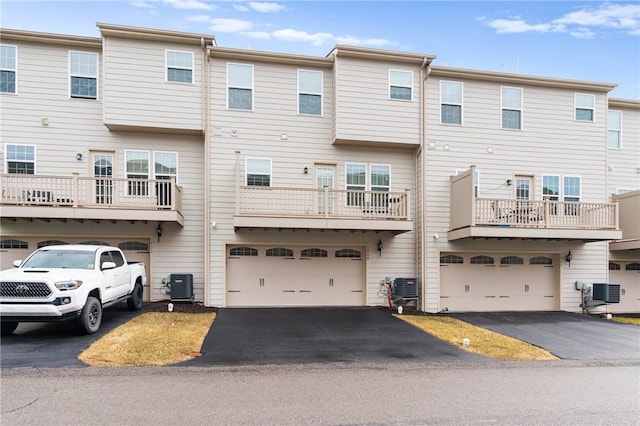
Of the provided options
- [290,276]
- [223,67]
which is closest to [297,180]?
[290,276]

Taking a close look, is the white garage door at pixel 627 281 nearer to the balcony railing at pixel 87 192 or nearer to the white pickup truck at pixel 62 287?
the balcony railing at pixel 87 192

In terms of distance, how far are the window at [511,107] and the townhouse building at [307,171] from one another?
0.18 ft

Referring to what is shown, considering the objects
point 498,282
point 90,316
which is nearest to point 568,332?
point 498,282

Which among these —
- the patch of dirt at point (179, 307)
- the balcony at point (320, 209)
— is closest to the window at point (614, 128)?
the balcony at point (320, 209)

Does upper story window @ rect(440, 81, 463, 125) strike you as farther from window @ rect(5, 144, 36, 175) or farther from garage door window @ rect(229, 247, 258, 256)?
window @ rect(5, 144, 36, 175)

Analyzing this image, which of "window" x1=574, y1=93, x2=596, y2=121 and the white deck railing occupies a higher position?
"window" x1=574, y1=93, x2=596, y2=121

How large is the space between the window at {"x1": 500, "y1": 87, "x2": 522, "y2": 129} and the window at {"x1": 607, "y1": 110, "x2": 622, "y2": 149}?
453 cm

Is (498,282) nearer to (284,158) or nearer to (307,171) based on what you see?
(307,171)

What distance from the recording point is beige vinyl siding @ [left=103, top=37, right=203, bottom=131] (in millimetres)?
11961

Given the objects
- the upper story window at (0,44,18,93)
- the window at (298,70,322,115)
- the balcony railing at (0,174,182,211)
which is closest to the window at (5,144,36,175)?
the balcony railing at (0,174,182,211)

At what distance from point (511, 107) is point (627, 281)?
8.75 m

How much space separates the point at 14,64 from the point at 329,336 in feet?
41.5

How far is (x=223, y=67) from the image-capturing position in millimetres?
12906

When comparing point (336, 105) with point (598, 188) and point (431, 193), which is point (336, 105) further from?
point (598, 188)
